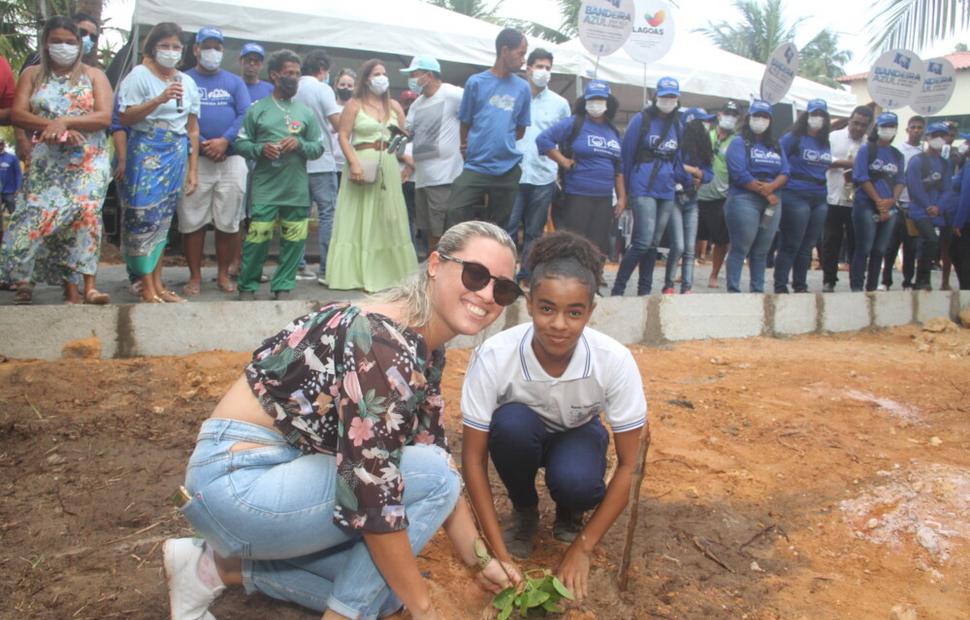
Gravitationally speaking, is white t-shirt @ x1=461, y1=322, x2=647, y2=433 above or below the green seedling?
above

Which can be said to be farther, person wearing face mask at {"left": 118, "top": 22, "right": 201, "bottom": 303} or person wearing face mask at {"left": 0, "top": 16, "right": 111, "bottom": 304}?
person wearing face mask at {"left": 118, "top": 22, "right": 201, "bottom": 303}

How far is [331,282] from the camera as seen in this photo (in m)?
6.30

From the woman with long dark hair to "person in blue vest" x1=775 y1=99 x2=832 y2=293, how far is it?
754 mm

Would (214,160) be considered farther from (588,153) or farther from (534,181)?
(588,153)

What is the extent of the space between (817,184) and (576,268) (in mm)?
5649

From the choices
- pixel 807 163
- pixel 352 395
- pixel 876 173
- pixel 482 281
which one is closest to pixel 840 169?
pixel 876 173

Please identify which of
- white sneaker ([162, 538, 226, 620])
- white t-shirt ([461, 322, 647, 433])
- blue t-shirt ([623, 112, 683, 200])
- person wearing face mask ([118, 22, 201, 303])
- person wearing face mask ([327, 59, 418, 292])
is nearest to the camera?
white sneaker ([162, 538, 226, 620])

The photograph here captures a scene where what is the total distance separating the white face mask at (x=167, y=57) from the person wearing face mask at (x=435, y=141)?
6.47 feet

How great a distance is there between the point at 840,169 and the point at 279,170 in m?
5.87

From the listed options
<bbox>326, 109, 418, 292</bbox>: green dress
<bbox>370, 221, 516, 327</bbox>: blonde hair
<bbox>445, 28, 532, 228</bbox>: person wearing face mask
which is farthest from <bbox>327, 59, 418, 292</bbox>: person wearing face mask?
<bbox>370, 221, 516, 327</bbox>: blonde hair

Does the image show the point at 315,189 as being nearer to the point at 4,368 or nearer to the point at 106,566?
the point at 4,368

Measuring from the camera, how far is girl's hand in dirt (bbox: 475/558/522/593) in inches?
101

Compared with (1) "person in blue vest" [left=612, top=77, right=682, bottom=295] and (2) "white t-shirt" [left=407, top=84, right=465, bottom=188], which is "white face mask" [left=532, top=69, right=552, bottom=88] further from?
(1) "person in blue vest" [left=612, top=77, right=682, bottom=295]

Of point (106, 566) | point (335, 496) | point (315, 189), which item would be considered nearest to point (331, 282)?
point (315, 189)
